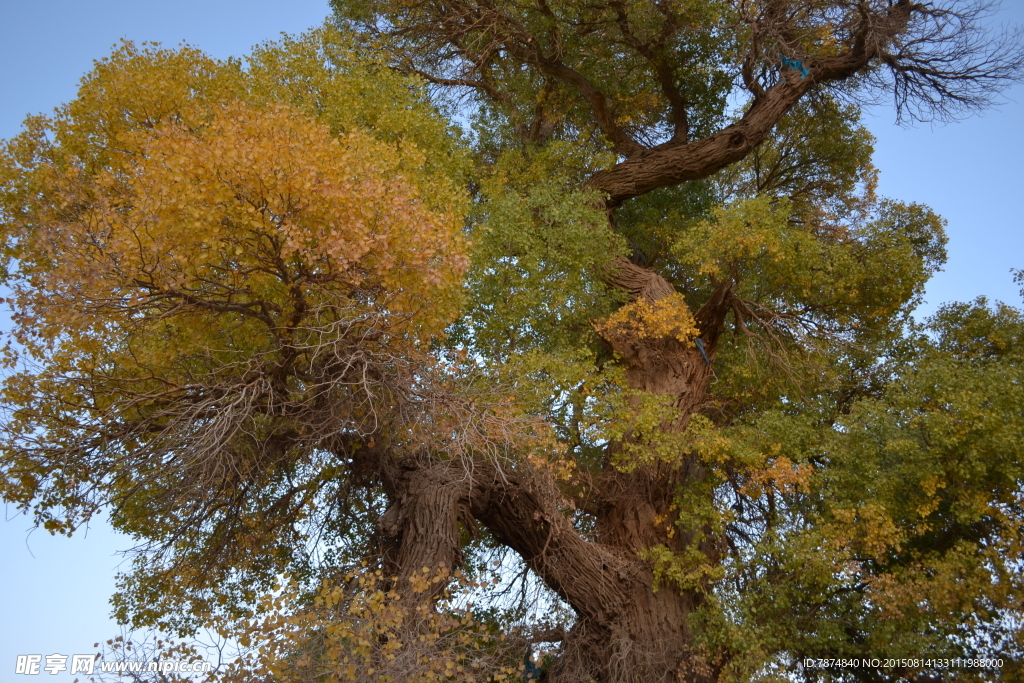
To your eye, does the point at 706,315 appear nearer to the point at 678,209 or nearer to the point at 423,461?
the point at 678,209

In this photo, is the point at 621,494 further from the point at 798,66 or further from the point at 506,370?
the point at 798,66

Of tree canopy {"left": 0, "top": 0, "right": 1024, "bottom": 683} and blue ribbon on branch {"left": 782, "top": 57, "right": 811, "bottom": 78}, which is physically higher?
blue ribbon on branch {"left": 782, "top": 57, "right": 811, "bottom": 78}

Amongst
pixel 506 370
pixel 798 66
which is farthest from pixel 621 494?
pixel 798 66

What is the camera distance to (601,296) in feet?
45.0

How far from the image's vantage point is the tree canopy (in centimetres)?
873

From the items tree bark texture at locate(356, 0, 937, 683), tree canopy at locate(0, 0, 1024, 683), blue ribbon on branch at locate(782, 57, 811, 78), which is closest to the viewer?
tree canopy at locate(0, 0, 1024, 683)

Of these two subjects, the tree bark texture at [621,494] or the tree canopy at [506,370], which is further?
the tree bark texture at [621,494]

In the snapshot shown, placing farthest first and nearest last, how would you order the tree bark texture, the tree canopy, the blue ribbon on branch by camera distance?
the blue ribbon on branch → the tree bark texture → the tree canopy

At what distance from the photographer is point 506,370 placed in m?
11.3

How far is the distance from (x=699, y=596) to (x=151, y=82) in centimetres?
1078

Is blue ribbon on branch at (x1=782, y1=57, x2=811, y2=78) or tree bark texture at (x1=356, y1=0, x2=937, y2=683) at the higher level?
blue ribbon on branch at (x1=782, y1=57, x2=811, y2=78)

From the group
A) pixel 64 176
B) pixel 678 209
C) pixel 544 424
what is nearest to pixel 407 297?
pixel 544 424

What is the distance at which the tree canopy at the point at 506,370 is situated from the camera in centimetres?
873

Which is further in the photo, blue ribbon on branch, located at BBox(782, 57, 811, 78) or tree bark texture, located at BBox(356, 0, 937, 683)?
blue ribbon on branch, located at BBox(782, 57, 811, 78)
